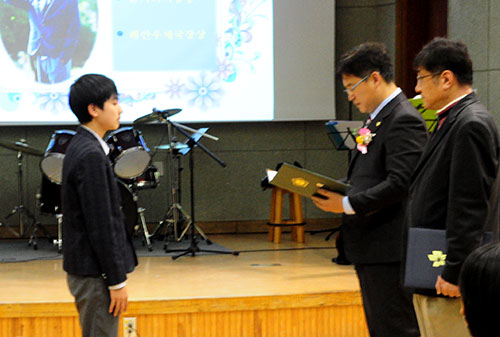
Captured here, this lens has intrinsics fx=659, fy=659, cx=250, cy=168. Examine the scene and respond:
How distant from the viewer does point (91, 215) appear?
2.14 m

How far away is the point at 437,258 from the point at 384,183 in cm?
43

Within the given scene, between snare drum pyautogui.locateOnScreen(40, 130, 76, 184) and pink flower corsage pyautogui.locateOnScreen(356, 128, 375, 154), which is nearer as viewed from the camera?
pink flower corsage pyautogui.locateOnScreen(356, 128, 375, 154)

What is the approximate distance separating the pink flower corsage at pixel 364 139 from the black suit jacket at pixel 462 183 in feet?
1.27

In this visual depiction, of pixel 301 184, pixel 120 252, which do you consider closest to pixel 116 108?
pixel 120 252

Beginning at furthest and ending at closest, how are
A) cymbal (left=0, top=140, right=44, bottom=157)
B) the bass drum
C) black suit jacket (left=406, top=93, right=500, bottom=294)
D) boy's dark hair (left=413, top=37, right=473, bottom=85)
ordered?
1. the bass drum
2. cymbal (left=0, top=140, right=44, bottom=157)
3. boy's dark hair (left=413, top=37, right=473, bottom=85)
4. black suit jacket (left=406, top=93, right=500, bottom=294)

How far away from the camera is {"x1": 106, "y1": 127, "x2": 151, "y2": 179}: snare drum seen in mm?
5199

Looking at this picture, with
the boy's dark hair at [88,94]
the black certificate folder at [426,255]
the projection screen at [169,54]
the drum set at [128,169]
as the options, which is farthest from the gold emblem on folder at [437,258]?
the projection screen at [169,54]

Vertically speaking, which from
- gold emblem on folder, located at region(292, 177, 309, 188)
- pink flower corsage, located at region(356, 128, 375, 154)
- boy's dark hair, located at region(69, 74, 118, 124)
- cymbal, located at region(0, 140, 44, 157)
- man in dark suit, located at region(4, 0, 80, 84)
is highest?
man in dark suit, located at region(4, 0, 80, 84)

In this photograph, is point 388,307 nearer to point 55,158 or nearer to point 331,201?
point 331,201

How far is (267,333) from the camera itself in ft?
11.7

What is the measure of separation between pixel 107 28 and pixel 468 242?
4.76 m

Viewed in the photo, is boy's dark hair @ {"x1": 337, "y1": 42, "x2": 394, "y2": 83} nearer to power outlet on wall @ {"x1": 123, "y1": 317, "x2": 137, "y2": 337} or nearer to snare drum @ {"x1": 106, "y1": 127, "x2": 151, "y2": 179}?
power outlet on wall @ {"x1": 123, "y1": 317, "x2": 137, "y2": 337}

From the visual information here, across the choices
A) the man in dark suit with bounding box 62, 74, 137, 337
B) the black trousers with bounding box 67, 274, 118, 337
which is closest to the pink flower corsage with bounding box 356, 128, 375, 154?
the man in dark suit with bounding box 62, 74, 137, 337

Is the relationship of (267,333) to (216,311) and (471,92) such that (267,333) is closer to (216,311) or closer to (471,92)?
(216,311)
